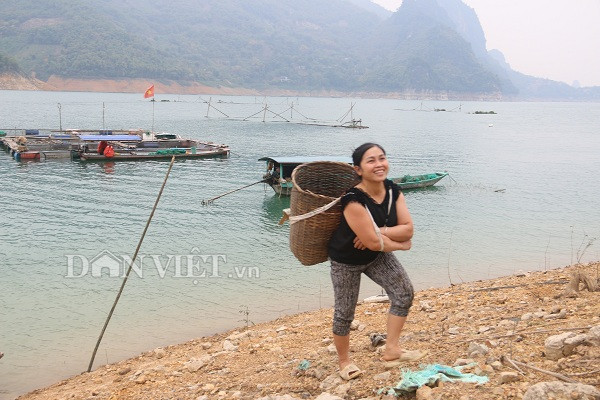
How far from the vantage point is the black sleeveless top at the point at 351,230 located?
156 inches

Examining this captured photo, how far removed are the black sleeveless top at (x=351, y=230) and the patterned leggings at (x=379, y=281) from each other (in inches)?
2.6

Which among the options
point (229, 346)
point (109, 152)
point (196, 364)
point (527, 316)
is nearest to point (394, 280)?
point (527, 316)

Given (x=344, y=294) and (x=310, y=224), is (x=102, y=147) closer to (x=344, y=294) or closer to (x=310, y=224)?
(x=310, y=224)

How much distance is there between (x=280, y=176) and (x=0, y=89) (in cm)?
12815

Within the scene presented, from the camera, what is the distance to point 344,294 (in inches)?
165

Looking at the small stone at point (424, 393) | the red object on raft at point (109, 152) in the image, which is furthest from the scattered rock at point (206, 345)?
the red object on raft at point (109, 152)

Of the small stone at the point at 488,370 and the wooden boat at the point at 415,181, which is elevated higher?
the small stone at the point at 488,370

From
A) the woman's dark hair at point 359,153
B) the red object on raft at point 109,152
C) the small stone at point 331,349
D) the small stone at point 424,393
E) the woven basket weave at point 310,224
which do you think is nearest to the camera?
the small stone at point 424,393

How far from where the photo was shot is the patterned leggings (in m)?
4.11

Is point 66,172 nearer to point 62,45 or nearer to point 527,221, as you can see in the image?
point 527,221

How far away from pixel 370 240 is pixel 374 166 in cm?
54

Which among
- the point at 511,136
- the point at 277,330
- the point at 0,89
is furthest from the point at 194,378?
the point at 0,89

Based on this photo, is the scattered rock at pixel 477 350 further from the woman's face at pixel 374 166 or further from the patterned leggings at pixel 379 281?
the woman's face at pixel 374 166

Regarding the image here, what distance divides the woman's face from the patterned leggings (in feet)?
1.97
